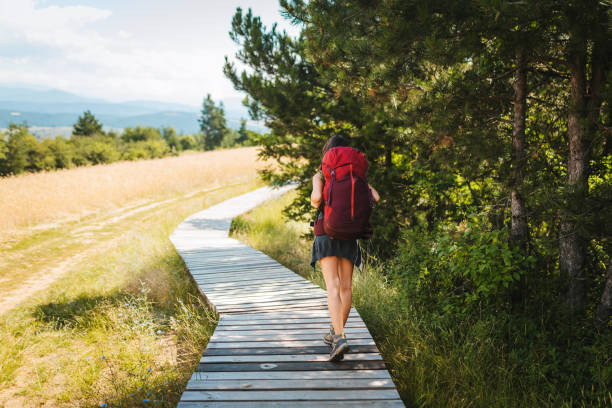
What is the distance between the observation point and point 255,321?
3922mm

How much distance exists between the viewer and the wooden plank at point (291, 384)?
2.65 meters

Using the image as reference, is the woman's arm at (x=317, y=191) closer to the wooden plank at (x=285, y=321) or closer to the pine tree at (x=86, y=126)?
the wooden plank at (x=285, y=321)

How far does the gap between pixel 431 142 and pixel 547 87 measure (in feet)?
5.35

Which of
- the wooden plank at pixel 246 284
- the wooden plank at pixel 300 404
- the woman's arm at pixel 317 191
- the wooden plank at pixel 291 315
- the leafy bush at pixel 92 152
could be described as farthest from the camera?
the leafy bush at pixel 92 152

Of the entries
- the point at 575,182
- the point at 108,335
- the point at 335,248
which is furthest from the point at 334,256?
the point at 108,335

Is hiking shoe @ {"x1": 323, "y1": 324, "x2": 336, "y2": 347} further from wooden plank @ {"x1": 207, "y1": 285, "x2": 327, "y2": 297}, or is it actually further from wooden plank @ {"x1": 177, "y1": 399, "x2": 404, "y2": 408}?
wooden plank @ {"x1": 207, "y1": 285, "x2": 327, "y2": 297}

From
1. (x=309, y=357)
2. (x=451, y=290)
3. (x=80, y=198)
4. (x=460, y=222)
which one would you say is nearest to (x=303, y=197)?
(x=460, y=222)

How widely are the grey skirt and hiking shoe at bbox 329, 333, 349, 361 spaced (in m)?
0.64

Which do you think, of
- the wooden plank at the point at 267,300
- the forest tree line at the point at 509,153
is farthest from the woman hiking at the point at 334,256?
the wooden plank at the point at 267,300

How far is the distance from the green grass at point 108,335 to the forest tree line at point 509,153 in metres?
2.96

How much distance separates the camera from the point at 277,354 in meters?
A: 3.17

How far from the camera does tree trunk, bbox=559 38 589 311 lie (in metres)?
2.75

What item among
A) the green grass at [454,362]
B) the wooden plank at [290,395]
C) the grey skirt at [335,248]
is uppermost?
the grey skirt at [335,248]

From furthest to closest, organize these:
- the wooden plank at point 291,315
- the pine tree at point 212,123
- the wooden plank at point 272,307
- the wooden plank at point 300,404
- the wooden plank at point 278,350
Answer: the pine tree at point 212,123
the wooden plank at point 272,307
the wooden plank at point 291,315
the wooden plank at point 278,350
the wooden plank at point 300,404
